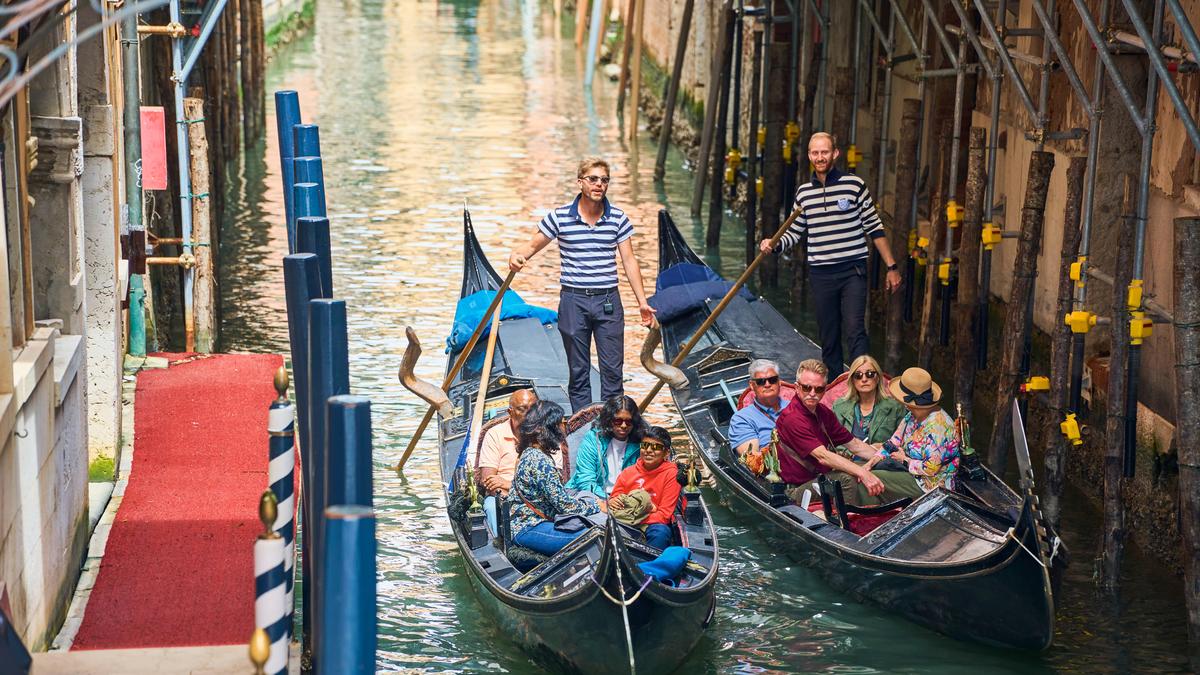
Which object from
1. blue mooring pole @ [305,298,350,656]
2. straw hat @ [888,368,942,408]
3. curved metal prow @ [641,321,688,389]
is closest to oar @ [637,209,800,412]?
curved metal prow @ [641,321,688,389]

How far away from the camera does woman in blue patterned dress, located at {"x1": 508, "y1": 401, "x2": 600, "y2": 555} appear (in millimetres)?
6090

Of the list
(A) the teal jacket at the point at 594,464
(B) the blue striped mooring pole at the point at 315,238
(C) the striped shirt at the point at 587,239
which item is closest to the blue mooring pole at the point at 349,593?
(B) the blue striped mooring pole at the point at 315,238

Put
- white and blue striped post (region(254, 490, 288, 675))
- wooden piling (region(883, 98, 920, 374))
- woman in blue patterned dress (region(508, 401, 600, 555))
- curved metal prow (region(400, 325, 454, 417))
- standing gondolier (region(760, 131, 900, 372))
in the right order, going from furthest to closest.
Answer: wooden piling (region(883, 98, 920, 374))
standing gondolier (region(760, 131, 900, 372))
curved metal prow (region(400, 325, 454, 417))
woman in blue patterned dress (region(508, 401, 600, 555))
white and blue striped post (region(254, 490, 288, 675))

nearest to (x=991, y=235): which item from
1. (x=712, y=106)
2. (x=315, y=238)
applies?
(x=315, y=238)

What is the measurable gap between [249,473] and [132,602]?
1416 mm

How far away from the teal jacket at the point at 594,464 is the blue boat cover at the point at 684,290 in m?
2.73

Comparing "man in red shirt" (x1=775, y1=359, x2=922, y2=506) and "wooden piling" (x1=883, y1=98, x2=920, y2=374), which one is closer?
"man in red shirt" (x1=775, y1=359, x2=922, y2=506)

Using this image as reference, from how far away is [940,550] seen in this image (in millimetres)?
6094

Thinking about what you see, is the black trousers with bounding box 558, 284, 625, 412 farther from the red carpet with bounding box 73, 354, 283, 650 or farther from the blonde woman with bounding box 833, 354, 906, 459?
the red carpet with bounding box 73, 354, 283, 650

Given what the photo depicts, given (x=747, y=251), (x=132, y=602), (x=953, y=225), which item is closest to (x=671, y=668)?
(x=132, y=602)

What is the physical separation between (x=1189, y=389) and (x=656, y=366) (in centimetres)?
236

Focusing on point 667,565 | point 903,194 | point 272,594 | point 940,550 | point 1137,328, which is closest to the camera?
point 272,594

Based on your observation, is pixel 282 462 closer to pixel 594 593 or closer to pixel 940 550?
pixel 594 593

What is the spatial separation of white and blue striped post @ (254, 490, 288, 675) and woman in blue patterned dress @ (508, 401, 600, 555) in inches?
85.9
